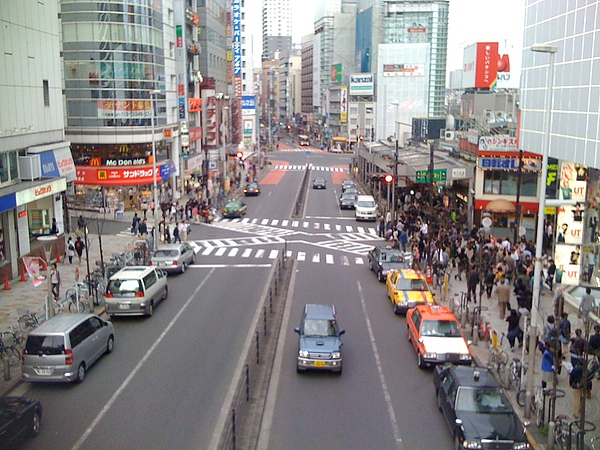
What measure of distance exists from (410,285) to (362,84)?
370 feet

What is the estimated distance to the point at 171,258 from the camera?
32.1 metres

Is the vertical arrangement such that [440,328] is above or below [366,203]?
above

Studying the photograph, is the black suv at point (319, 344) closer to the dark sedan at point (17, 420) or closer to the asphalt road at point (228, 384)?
the asphalt road at point (228, 384)

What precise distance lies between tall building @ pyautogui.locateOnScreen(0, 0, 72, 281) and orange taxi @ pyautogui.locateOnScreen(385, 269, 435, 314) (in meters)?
17.0

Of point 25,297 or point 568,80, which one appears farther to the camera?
point 568,80

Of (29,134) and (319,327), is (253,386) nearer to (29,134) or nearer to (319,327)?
(319,327)

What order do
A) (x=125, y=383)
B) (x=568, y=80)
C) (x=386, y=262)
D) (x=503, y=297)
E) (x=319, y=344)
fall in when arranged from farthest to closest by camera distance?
(x=386, y=262) → (x=568, y=80) → (x=503, y=297) → (x=319, y=344) → (x=125, y=383)

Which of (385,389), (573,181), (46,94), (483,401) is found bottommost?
(385,389)

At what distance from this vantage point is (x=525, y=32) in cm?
3681

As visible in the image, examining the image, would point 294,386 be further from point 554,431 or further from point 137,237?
point 137,237

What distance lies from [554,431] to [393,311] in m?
12.1

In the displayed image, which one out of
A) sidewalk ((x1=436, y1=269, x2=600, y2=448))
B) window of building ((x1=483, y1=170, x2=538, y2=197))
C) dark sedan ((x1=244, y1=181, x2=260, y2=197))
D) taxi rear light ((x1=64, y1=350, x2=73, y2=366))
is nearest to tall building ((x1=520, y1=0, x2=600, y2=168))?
window of building ((x1=483, y1=170, x2=538, y2=197))

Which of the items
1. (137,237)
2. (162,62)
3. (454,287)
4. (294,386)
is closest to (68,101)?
(162,62)

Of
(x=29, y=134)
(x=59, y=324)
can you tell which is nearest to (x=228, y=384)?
(x=59, y=324)
